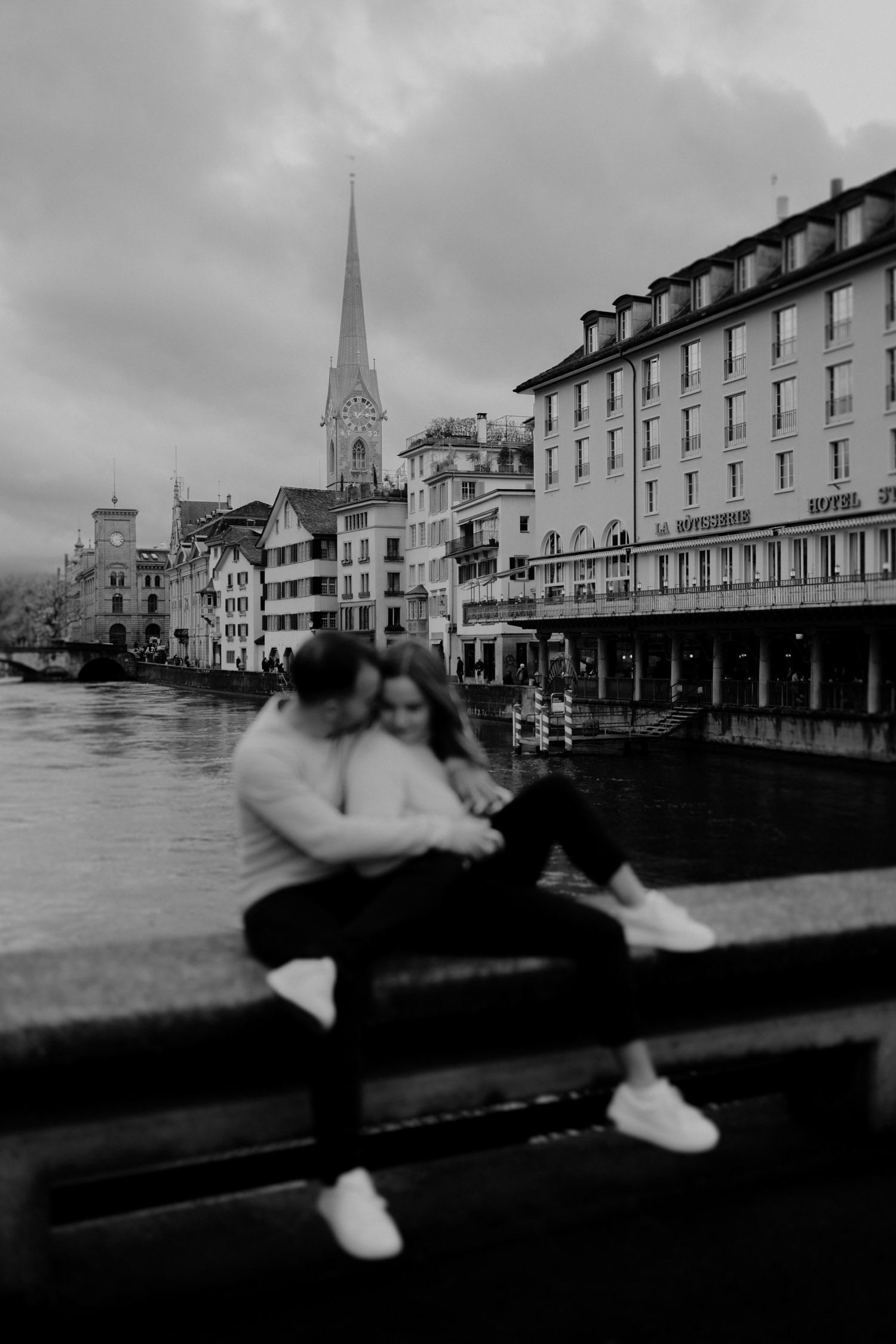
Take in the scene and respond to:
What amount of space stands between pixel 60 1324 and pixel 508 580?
64.7m

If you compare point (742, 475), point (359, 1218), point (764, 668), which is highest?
point (742, 475)

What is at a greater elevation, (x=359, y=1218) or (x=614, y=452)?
(x=614, y=452)

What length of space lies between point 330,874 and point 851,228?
4068 cm

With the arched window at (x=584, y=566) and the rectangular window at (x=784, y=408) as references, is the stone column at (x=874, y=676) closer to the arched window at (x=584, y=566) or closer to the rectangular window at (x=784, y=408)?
the rectangular window at (x=784, y=408)

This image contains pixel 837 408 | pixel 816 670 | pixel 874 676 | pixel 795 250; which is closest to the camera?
pixel 874 676

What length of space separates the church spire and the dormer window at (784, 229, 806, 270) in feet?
422

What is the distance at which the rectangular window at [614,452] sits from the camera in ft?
172

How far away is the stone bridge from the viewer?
12081 centimetres

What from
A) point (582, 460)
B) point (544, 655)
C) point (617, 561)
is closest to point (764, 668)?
point (617, 561)

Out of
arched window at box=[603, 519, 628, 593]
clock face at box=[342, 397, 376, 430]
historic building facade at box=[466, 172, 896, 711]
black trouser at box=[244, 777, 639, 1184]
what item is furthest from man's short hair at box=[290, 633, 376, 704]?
clock face at box=[342, 397, 376, 430]

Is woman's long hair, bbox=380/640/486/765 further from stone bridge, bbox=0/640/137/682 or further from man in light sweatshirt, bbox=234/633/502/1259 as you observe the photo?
stone bridge, bbox=0/640/137/682

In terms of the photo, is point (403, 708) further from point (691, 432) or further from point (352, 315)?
point (352, 315)

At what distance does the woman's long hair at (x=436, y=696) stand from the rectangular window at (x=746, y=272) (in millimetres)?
42696

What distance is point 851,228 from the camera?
Result: 39.6m
